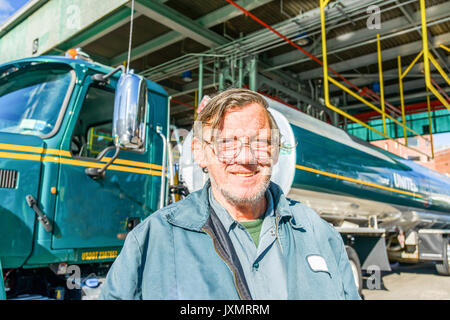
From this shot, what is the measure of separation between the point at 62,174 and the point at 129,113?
0.81m

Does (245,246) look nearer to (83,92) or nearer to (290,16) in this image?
(83,92)

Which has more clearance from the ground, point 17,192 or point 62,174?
point 62,174

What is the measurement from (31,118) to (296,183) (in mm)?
2879

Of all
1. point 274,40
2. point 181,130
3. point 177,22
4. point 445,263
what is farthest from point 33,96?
point 445,263

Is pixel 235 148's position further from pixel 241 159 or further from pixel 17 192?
pixel 17 192

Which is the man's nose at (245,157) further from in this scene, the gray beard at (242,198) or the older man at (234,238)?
the gray beard at (242,198)

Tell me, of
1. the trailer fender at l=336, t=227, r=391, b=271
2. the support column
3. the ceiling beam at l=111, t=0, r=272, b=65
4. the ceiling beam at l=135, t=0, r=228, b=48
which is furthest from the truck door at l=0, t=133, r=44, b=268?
the support column

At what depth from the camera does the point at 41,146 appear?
2.89 m

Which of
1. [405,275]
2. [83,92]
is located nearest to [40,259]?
[83,92]

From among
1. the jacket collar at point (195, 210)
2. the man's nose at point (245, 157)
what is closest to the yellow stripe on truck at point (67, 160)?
the jacket collar at point (195, 210)

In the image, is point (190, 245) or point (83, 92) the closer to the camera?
point (190, 245)

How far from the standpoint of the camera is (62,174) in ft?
9.74

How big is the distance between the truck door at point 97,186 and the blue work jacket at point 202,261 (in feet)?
6.06

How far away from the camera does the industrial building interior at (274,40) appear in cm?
693
